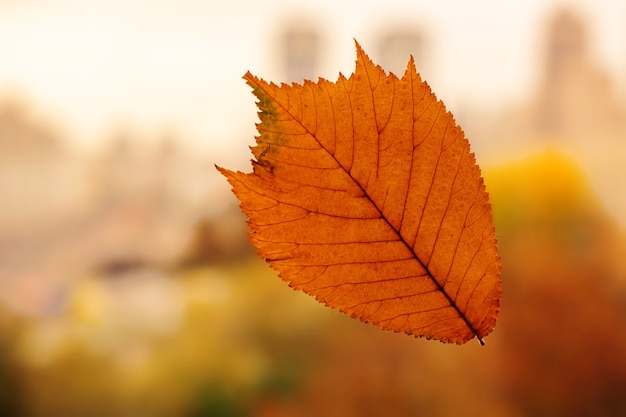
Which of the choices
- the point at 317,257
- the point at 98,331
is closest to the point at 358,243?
the point at 317,257

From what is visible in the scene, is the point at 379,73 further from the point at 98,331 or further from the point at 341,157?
the point at 98,331

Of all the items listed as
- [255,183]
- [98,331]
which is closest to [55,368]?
[98,331]

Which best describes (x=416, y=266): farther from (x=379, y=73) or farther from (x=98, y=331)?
(x=98, y=331)

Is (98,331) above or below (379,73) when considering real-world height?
below

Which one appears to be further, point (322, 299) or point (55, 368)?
point (55, 368)

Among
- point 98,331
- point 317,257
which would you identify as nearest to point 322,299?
point 317,257

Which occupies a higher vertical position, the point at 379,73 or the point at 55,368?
the point at 379,73

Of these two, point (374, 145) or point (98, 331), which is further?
point (98, 331)
